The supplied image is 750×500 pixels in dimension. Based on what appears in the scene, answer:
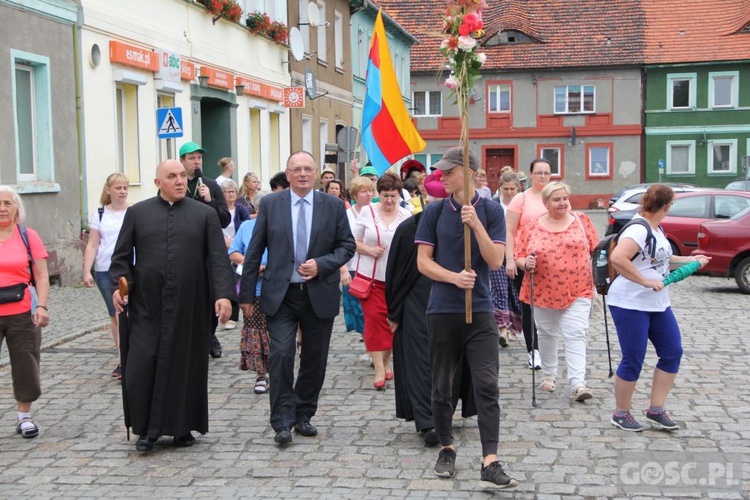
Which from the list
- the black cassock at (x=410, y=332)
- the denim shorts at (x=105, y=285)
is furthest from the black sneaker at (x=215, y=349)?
the black cassock at (x=410, y=332)

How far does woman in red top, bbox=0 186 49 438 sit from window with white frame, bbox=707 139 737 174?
4805 cm

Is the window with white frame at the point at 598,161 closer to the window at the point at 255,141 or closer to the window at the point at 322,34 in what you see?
the window at the point at 322,34

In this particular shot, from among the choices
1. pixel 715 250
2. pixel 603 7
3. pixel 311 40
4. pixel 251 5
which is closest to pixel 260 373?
pixel 715 250

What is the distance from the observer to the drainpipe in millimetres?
16516

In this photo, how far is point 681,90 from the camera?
51844mm

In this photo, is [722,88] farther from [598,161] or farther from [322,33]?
[322,33]

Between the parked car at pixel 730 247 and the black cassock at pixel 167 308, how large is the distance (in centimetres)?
1174

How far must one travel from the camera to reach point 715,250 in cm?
1719

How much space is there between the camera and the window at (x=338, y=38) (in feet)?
109

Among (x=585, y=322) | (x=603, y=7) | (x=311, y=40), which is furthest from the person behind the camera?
(x=603, y=7)

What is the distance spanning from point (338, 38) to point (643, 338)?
27848mm

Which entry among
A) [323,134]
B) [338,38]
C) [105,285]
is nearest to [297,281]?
[105,285]

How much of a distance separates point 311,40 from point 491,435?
25334 millimetres

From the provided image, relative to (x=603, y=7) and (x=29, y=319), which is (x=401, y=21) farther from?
(x=29, y=319)
